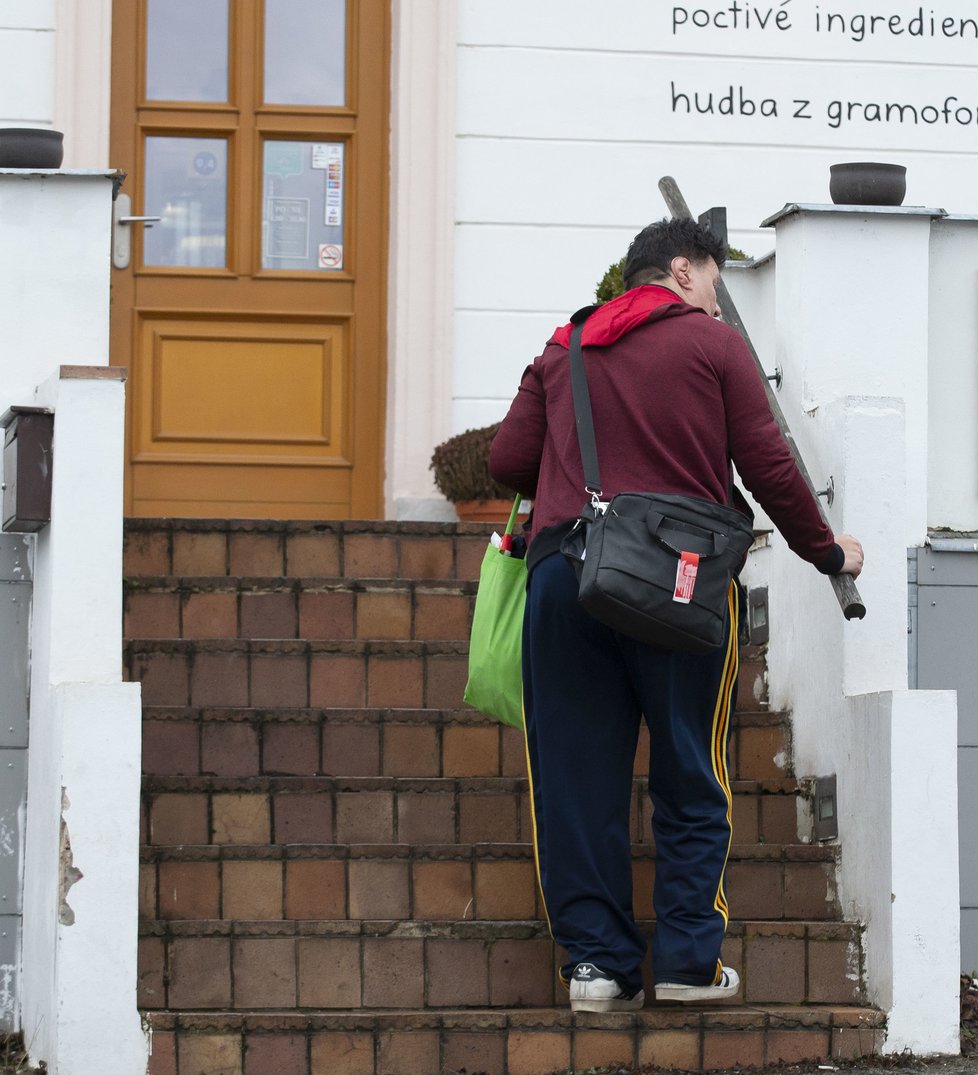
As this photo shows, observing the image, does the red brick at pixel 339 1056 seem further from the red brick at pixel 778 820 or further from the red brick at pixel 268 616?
the red brick at pixel 268 616

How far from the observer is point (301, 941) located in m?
4.45

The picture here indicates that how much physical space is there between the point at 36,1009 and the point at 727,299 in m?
2.49

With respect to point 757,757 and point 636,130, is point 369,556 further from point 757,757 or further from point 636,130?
point 636,130

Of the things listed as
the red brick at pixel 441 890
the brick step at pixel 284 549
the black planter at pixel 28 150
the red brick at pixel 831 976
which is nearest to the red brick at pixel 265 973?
the red brick at pixel 441 890

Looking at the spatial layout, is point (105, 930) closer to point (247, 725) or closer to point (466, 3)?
point (247, 725)

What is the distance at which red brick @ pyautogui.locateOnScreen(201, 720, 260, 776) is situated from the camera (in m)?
5.03

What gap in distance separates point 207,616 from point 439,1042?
1.68 m

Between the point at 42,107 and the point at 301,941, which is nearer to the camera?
the point at 301,941

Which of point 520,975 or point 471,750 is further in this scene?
point 471,750

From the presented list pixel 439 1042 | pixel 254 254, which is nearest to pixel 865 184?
pixel 439 1042

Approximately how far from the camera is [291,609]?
218 inches

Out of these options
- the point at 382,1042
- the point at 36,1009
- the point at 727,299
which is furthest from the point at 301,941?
the point at 727,299

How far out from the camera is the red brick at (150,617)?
5488 millimetres

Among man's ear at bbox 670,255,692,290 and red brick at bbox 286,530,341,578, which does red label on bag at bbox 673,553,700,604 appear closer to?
man's ear at bbox 670,255,692,290
